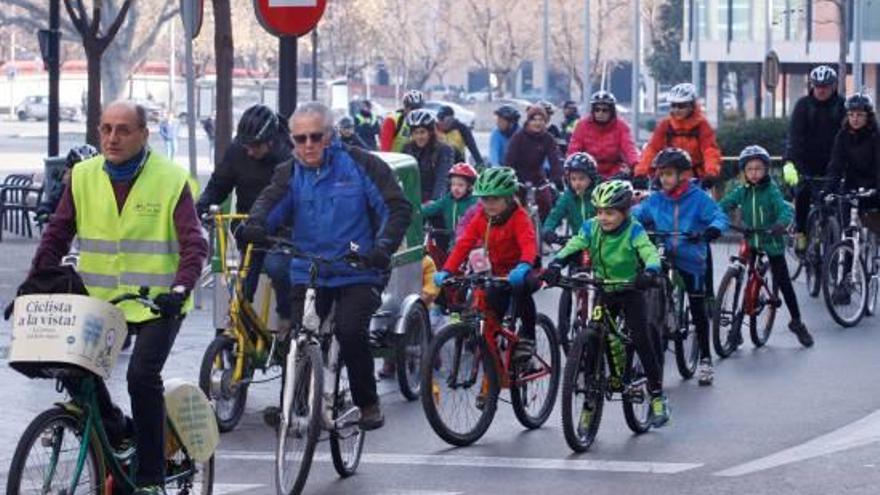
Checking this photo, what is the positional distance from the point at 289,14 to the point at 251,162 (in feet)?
4.43

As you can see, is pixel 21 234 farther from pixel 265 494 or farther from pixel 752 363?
pixel 265 494

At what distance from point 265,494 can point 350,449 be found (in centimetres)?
67

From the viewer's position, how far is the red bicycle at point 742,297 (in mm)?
15520

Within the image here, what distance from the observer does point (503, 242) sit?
12.4 m

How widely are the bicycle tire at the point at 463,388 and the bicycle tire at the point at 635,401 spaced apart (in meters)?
0.69

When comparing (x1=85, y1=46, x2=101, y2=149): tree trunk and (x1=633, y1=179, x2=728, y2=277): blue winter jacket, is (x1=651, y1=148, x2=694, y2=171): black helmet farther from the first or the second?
(x1=85, y1=46, x2=101, y2=149): tree trunk

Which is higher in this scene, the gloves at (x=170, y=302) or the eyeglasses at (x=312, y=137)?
the eyeglasses at (x=312, y=137)

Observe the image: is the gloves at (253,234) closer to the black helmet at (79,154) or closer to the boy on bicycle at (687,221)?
the boy on bicycle at (687,221)

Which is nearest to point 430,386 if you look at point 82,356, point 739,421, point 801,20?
point 739,421

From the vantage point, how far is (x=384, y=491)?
10.1 meters

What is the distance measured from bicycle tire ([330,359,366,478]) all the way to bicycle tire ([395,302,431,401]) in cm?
249

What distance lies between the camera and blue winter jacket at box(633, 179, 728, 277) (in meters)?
14.2

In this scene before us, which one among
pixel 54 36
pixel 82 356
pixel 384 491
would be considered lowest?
pixel 384 491

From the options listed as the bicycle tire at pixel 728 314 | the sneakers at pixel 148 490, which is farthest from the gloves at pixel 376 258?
the bicycle tire at pixel 728 314
